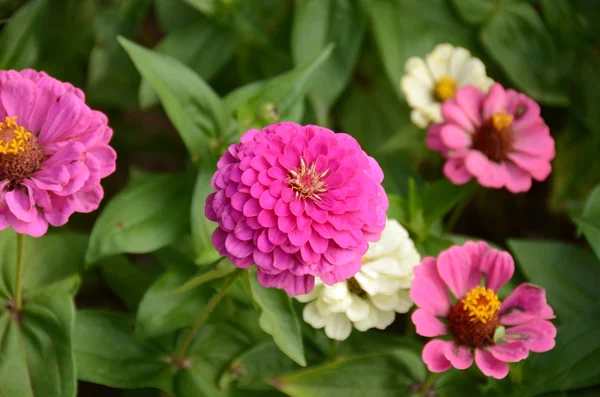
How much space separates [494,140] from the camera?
3.38 ft

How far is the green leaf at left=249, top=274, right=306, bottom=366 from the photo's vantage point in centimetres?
80

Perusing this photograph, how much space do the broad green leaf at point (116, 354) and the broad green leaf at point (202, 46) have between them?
0.53 m

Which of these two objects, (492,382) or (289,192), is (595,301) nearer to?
(492,382)

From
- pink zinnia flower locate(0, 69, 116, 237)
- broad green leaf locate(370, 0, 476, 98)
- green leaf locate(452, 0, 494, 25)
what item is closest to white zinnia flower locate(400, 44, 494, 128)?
broad green leaf locate(370, 0, 476, 98)

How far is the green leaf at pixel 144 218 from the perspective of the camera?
948 mm

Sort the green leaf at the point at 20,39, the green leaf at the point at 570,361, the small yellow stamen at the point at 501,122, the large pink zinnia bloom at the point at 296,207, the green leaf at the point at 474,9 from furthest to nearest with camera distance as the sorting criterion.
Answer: the green leaf at the point at 474,9, the green leaf at the point at 20,39, the small yellow stamen at the point at 501,122, the green leaf at the point at 570,361, the large pink zinnia bloom at the point at 296,207

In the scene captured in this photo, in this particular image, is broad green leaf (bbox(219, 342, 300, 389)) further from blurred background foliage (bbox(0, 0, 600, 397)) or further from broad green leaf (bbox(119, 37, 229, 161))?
broad green leaf (bbox(119, 37, 229, 161))

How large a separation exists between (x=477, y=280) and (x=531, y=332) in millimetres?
104

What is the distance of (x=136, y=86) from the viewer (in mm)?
1427

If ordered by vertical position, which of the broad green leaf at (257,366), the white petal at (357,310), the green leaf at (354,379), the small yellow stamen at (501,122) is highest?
the small yellow stamen at (501,122)

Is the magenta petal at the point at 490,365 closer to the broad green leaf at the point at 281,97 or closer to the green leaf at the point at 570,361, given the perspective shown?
the green leaf at the point at 570,361

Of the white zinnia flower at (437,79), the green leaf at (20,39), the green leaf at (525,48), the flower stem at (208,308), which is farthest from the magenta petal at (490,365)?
the green leaf at (20,39)

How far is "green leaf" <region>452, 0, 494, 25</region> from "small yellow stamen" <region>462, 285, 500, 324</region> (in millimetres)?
727

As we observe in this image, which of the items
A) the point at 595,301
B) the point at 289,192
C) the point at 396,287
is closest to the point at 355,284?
the point at 396,287
